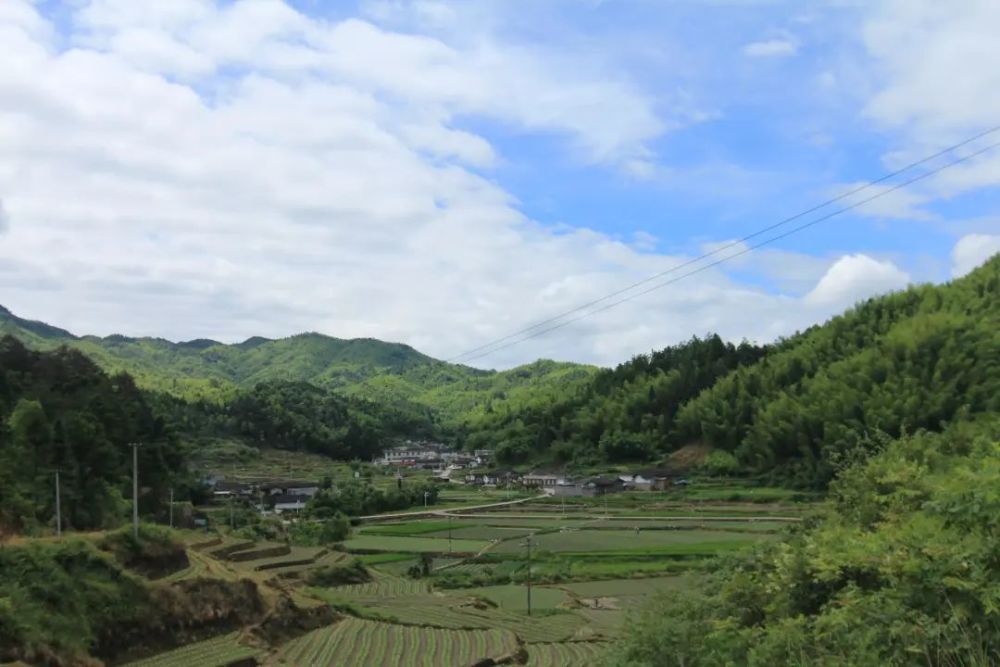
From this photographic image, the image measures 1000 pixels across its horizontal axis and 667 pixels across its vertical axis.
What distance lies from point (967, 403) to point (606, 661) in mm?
60183

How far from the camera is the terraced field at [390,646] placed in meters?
19.8

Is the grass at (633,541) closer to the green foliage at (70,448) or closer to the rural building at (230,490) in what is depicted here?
the green foliage at (70,448)

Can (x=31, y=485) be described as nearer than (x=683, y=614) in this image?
No

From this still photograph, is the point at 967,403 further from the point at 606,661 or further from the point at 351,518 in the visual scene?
the point at 606,661

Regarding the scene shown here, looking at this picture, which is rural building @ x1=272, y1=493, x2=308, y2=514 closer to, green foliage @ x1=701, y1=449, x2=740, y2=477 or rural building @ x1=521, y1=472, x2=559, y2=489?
rural building @ x1=521, y1=472, x2=559, y2=489

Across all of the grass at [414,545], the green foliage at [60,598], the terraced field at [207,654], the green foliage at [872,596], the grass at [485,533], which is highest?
the green foliage at [872,596]

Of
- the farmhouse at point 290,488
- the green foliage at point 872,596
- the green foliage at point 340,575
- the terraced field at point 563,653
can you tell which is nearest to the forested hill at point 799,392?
the farmhouse at point 290,488

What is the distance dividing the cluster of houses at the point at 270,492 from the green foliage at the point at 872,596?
58.2m

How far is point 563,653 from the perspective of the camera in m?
22.0

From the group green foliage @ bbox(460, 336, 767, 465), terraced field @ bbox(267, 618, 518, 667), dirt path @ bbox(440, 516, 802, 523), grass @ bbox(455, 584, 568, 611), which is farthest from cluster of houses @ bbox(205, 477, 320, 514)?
terraced field @ bbox(267, 618, 518, 667)

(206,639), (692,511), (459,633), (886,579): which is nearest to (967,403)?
(692,511)

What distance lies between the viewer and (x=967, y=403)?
195 feet

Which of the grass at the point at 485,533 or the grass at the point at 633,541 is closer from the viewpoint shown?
the grass at the point at 633,541

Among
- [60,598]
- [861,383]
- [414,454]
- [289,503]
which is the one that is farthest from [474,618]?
[414,454]
